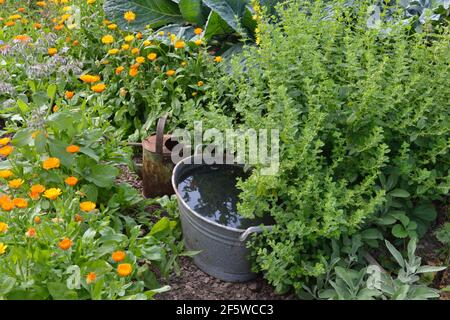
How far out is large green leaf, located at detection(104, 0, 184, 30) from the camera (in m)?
3.91

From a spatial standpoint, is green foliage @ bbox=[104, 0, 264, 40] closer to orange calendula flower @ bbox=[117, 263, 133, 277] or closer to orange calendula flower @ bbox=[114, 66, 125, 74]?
orange calendula flower @ bbox=[114, 66, 125, 74]

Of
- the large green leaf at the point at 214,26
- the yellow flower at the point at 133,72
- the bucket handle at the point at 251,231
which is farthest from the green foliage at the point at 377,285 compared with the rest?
the large green leaf at the point at 214,26

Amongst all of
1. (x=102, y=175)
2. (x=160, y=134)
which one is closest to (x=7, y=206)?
(x=102, y=175)

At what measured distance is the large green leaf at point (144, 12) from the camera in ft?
12.8

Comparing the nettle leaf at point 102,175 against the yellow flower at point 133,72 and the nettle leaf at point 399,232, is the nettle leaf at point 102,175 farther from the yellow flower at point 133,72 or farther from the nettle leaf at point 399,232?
the nettle leaf at point 399,232

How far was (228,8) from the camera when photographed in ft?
12.0

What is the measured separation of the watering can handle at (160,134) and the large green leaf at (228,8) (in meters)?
1.14

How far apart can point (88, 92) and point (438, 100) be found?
2184 mm

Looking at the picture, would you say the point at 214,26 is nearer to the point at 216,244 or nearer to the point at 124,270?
the point at 216,244

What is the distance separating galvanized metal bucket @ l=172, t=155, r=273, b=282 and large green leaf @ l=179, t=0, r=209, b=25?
5.29 feet

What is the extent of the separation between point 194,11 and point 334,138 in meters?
1.91

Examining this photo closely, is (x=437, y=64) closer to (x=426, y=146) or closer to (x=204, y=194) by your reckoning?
(x=426, y=146)

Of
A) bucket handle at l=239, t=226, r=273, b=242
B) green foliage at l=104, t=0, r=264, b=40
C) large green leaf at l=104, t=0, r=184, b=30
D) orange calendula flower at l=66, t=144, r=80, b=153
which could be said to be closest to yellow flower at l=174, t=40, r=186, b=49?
green foliage at l=104, t=0, r=264, b=40

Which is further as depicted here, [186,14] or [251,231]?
[186,14]
